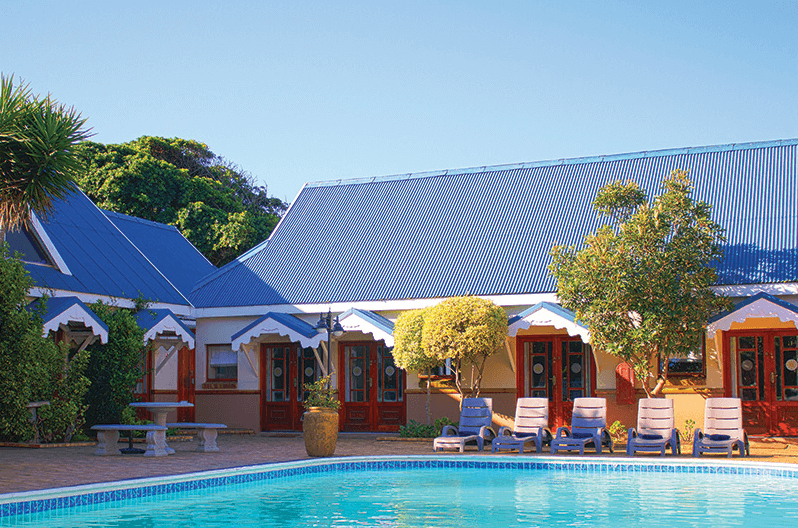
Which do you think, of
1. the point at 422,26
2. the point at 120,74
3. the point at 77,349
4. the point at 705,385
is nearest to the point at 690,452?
the point at 705,385

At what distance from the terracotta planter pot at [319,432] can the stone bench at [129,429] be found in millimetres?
2539

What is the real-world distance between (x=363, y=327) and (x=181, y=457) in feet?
19.7

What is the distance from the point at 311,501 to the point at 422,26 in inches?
366

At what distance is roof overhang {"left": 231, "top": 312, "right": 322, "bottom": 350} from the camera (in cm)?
2117

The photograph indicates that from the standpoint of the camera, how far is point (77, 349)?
19.5 m

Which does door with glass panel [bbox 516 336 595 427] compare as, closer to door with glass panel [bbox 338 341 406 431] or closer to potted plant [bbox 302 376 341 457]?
door with glass panel [bbox 338 341 406 431]

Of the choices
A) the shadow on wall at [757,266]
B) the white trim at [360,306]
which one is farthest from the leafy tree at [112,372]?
the shadow on wall at [757,266]

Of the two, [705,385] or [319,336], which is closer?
[705,385]

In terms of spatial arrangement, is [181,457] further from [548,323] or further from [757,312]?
[757,312]

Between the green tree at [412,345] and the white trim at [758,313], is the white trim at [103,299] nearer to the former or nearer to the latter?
the green tree at [412,345]

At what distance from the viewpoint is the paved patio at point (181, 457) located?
489 inches

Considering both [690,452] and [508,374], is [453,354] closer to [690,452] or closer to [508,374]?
[508,374]

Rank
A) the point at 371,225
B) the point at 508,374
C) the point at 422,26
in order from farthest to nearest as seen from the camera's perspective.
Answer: the point at 371,225 < the point at 508,374 < the point at 422,26

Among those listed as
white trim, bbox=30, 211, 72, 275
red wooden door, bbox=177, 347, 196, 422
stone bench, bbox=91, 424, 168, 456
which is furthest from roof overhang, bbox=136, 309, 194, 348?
stone bench, bbox=91, 424, 168, 456
